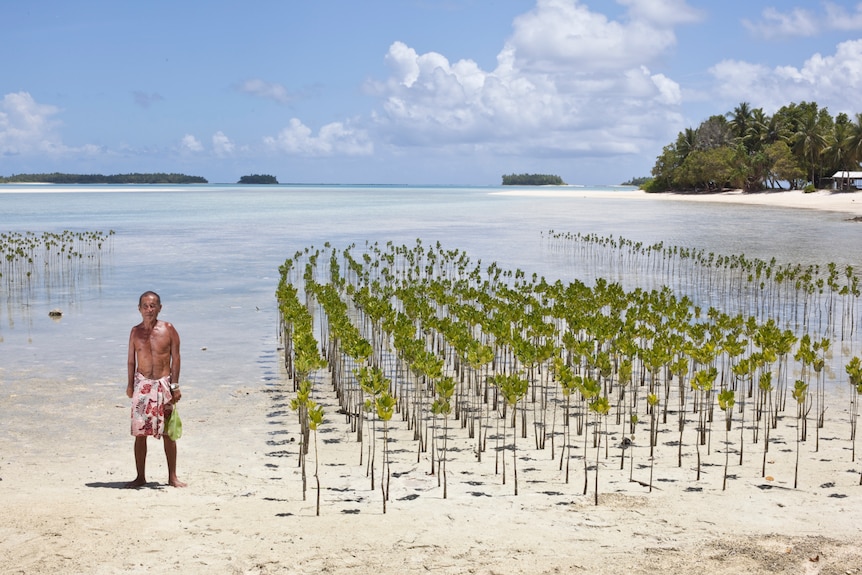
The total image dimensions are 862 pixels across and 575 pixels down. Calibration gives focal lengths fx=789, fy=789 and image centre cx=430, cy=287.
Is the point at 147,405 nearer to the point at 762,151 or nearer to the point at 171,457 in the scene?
the point at 171,457

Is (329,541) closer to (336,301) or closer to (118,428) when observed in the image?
(118,428)

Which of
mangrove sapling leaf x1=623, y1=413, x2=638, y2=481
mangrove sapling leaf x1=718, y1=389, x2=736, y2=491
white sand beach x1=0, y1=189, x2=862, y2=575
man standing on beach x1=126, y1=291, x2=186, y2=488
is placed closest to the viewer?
white sand beach x1=0, y1=189, x2=862, y2=575

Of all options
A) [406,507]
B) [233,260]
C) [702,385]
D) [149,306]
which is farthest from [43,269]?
[702,385]

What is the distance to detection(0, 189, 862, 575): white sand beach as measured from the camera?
6383 mm

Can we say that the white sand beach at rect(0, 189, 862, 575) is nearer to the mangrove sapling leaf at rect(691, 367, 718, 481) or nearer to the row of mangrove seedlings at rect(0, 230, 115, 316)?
the mangrove sapling leaf at rect(691, 367, 718, 481)

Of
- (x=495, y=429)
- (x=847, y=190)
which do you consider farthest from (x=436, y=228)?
(x=847, y=190)

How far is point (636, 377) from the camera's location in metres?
13.5

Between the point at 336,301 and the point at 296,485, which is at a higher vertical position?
the point at 336,301

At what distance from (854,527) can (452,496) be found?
3800 millimetres

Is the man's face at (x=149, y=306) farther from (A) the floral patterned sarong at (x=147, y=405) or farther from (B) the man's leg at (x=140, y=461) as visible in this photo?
(B) the man's leg at (x=140, y=461)

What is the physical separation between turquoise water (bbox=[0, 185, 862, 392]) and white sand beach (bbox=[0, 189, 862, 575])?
3.93 m

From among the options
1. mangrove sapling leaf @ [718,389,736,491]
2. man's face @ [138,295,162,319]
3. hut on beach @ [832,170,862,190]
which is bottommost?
mangrove sapling leaf @ [718,389,736,491]

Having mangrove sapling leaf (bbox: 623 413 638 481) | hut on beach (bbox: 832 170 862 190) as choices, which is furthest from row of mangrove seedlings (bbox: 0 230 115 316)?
hut on beach (bbox: 832 170 862 190)

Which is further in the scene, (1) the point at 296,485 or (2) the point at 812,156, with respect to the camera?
(2) the point at 812,156
